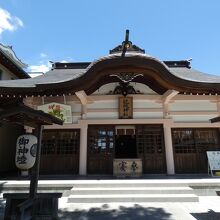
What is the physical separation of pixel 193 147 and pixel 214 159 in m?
1.07

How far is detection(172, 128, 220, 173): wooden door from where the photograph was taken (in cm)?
1007

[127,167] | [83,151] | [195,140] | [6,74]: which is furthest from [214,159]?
[6,74]

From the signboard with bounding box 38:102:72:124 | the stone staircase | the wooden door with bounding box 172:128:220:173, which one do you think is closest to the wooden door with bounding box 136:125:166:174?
the wooden door with bounding box 172:128:220:173

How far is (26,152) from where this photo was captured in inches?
198

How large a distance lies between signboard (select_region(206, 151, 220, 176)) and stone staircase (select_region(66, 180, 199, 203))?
2.55 m

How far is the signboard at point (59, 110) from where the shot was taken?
10.3 m

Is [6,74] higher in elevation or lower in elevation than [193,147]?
higher

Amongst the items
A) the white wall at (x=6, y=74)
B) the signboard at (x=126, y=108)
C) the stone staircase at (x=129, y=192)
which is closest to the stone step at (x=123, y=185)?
the stone staircase at (x=129, y=192)

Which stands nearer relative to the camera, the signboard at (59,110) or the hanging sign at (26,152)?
the hanging sign at (26,152)

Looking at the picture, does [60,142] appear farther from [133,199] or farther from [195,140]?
[195,140]

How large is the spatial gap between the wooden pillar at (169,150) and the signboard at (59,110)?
15.2 ft

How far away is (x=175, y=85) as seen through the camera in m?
9.38

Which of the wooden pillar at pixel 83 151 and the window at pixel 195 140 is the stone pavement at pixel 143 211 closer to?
the wooden pillar at pixel 83 151

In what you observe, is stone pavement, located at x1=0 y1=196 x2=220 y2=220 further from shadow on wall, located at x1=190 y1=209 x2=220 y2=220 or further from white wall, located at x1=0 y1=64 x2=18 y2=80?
white wall, located at x1=0 y1=64 x2=18 y2=80
